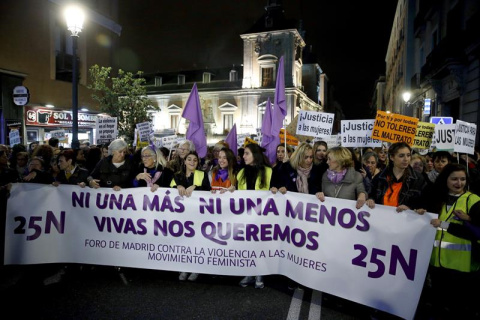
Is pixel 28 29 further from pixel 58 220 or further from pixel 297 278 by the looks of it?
pixel 297 278

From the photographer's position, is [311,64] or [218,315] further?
[311,64]

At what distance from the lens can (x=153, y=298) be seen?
13.9 feet

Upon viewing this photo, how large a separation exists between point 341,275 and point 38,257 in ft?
12.8

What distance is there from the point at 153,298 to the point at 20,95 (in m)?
15.5

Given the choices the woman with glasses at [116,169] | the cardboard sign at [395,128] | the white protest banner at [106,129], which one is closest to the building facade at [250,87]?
the white protest banner at [106,129]

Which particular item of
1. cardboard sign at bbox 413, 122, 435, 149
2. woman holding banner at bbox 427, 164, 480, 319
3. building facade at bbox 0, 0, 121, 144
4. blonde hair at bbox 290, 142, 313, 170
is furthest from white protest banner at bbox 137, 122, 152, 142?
building facade at bbox 0, 0, 121, 144

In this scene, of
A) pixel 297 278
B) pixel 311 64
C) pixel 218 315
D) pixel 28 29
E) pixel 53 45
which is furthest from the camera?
pixel 311 64

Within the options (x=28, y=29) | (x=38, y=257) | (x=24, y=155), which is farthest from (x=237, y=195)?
(x=28, y=29)

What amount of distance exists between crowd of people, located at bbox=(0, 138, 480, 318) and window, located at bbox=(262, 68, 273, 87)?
41.1m

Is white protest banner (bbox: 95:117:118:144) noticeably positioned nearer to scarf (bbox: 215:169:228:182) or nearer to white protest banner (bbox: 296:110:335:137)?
white protest banner (bbox: 296:110:335:137)

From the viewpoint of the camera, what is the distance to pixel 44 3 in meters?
18.3

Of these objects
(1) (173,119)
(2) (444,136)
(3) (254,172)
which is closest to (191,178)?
(3) (254,172)

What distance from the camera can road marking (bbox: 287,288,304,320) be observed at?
3.86 meters

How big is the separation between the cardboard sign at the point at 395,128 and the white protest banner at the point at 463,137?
1196mm
